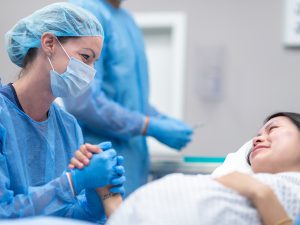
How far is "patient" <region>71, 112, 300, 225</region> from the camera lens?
109 centimetres

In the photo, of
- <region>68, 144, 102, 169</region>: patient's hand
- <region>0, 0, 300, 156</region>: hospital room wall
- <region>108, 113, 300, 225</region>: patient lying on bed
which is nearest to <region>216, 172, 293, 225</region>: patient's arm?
<region>108, 113, 300, 225</region>: patient lying on bed

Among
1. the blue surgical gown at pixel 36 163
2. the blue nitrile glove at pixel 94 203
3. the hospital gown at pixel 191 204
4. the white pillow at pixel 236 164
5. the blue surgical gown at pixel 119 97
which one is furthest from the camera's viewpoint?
the blue surgical gown at pixel 119 97

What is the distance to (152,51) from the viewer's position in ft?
10.9

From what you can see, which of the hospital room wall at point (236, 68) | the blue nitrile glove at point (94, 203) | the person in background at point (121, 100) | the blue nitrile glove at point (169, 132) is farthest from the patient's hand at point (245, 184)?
the hospital room wall at point (236, 68)

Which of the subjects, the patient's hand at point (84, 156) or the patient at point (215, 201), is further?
the patient's hand at point (84, 156)

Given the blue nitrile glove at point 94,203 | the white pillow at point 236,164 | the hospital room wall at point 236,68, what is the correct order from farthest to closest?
the hospital room wall at point 236,68 < the white pillow at point 236,164 < the blue nitrile glove at point 94,203

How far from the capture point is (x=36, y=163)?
1.38 metres

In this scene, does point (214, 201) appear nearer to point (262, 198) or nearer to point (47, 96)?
point (262, 198)

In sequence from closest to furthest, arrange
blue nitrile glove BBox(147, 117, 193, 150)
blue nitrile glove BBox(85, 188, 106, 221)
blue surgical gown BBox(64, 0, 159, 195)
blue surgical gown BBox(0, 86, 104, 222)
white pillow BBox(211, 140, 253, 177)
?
blue surgical gown BBox(0, 86, 104, 222), blue nitrile glove BBox(85, 188, 106, 221), white pillow BBox(211, 140, 253, 177), blue surgical gown BBox(64, 0, 159, 195), blue nitrile glove BBox(147, 117, 193, 150)

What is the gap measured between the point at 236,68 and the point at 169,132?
0.90m

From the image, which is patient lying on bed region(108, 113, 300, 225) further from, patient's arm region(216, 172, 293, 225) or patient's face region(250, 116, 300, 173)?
patient's face region(250, 116, 300, 173)

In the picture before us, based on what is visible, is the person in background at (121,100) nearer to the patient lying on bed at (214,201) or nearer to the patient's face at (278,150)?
the patient's face at (278,150)

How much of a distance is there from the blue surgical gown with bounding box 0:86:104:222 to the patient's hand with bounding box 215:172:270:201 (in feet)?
1.22

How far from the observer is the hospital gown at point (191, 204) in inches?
42.8
